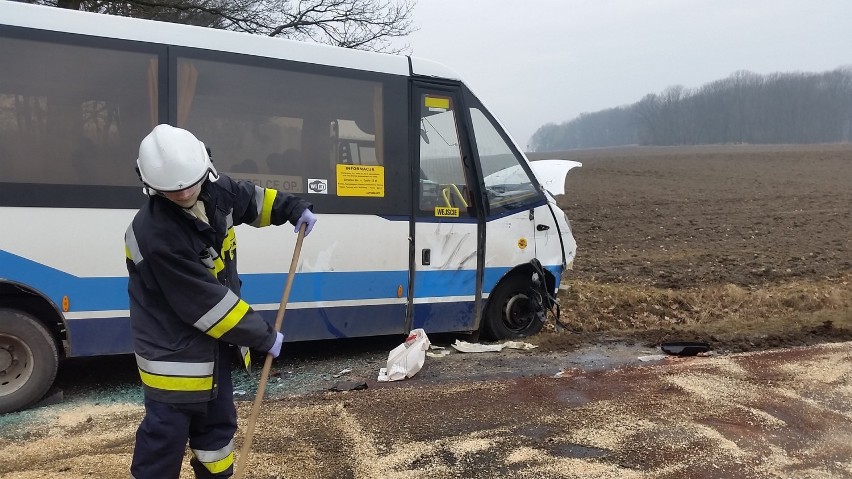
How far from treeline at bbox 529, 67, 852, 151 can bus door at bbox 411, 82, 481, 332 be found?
9423 cm

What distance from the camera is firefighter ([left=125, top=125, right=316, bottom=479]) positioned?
261 centimetres

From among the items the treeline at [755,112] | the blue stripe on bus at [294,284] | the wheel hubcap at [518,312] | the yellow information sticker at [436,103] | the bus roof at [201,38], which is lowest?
the wheel hubcap at [518,312]

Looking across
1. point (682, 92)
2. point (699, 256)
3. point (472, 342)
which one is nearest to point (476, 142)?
point (472, 342)

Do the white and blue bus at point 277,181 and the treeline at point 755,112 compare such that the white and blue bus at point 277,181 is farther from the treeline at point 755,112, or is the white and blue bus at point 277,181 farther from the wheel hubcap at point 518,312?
the treeline at point 755,112

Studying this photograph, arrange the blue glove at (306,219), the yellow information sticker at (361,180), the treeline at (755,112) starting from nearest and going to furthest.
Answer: the blue glove at (306,219), the yellow information sticker at (361,180), the treeline at (755,112)

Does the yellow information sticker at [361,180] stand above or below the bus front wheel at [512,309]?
above

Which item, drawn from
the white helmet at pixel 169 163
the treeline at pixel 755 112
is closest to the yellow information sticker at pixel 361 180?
the white helmet at pixel 169 163

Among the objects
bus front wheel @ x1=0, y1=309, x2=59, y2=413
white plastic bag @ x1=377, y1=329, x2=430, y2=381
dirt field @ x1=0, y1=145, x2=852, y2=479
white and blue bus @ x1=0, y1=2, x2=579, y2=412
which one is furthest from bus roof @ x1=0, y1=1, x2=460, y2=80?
dirt field @ x1=0, y1=145, x2=852, y2=479

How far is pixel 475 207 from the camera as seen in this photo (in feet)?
19.8

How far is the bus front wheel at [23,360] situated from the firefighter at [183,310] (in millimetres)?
2112

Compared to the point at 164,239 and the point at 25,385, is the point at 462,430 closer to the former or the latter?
the point at 164,239

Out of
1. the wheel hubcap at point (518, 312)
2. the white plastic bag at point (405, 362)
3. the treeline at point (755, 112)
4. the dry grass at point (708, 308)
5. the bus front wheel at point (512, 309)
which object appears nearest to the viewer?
the white plastic bag at point (405, 362)

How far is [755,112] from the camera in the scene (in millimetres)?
92812

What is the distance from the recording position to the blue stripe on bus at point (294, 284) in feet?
14.5
